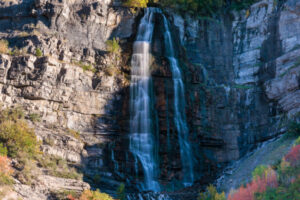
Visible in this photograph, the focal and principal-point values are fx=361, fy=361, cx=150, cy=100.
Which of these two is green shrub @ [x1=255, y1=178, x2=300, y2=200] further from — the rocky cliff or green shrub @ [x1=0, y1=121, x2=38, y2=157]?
green shrub @ [x1=0, y1=121, x2=38, y2=157]

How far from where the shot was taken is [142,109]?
25688mm

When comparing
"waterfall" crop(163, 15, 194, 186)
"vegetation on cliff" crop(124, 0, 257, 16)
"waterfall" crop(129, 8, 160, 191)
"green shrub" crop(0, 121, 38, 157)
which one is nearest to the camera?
"green shrub" crop(0, 121, 38, 157)

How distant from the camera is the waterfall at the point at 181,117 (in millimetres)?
25312

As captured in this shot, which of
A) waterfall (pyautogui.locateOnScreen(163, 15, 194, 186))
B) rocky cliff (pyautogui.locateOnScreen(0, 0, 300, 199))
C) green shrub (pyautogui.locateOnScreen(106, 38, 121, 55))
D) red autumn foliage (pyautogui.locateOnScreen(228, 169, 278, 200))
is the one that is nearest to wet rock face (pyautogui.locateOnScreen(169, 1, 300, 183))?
rocky cliff (pyautogui.locateOnScreen(0, 0, 300, 199))

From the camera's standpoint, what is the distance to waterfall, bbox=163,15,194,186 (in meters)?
25.3

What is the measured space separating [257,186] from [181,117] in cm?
1407

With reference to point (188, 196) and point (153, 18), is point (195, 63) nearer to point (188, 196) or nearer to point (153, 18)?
point (153, 18)

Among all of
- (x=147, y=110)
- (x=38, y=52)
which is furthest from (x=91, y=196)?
(x=38, y=52)

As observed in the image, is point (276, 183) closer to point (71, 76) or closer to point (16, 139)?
point (16, 139)

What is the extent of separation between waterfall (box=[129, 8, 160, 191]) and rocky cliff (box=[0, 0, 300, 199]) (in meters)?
0.53

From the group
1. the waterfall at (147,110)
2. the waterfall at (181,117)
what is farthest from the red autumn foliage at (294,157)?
the waterfall at (181,117)

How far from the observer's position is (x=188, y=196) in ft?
70.0

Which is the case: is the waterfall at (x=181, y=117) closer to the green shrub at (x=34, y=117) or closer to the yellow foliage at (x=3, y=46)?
the green shrub at (x=34, y=117)

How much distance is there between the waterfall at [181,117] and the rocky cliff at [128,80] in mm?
430
